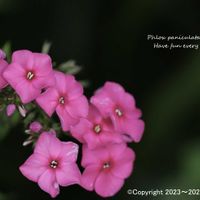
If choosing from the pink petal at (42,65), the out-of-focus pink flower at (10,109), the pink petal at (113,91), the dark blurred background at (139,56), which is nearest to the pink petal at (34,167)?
the out-of-focus pink flower at (10,109)

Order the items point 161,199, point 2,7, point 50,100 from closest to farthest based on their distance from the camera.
A: point 50,100, point 161,199, point 2,7

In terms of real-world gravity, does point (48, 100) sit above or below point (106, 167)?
above

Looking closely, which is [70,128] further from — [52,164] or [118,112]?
[118,112]

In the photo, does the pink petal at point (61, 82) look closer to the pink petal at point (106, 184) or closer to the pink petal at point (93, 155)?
the pink petal at point (93, 155)

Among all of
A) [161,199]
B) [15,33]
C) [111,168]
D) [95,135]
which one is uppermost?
[15,33]

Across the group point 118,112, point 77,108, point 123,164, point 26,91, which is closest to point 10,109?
point 26,91

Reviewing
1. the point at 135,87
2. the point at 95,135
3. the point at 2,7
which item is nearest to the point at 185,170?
the point at 135,87

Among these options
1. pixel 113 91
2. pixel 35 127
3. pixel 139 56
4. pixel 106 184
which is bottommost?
pixel 106 184

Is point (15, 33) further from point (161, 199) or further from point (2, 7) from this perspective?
point (161, 199)
